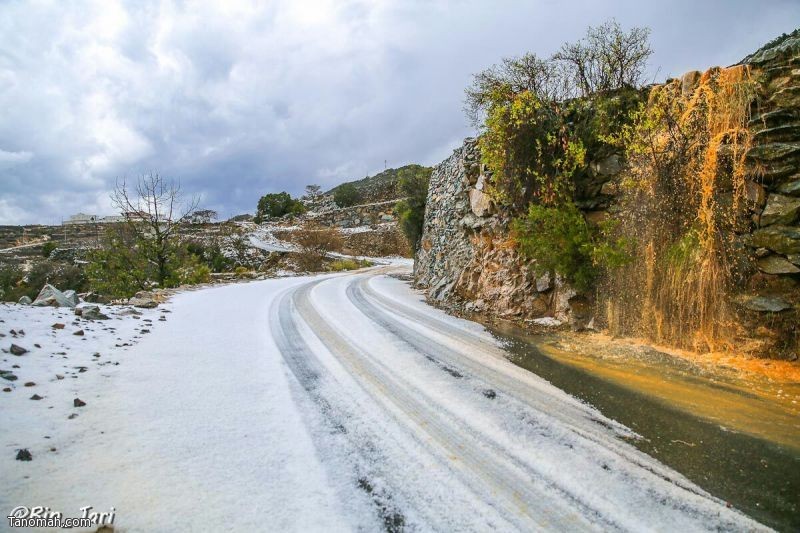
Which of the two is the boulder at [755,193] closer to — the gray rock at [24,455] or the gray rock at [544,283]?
the gray rock at [544,283]

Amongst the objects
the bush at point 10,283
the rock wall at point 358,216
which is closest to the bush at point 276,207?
the rock wall at point 358,216

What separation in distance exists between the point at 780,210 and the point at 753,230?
14.0 inches

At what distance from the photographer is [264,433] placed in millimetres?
3131

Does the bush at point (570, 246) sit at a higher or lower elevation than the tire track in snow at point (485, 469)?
higher

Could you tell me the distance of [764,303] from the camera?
491cm

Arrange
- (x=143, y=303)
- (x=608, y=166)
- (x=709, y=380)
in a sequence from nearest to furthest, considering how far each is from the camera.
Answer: (x=709, y=380)
(x=608, y=166)
(x=143, y=303)

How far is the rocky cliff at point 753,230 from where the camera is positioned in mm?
4879

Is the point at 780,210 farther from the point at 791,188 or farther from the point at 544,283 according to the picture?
the point at 544,283

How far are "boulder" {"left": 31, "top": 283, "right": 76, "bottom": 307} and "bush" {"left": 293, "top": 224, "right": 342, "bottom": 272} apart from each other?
21709 millimetres

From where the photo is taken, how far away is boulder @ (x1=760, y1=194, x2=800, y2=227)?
4.95m

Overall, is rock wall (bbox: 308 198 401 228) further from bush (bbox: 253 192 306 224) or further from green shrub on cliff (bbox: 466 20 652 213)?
green shrub on cliff (bbox: 466 20 652 213)

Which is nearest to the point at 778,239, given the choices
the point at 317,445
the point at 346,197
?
the point at 317,445

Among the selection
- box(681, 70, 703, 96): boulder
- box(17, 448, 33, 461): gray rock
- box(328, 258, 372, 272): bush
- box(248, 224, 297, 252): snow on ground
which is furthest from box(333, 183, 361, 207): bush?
box(17, 448, 33, 461): gray rock

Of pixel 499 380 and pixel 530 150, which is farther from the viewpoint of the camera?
pixel 530 150
